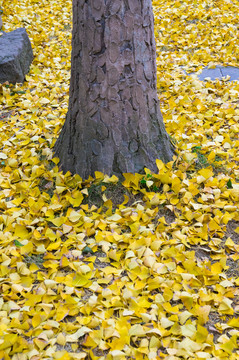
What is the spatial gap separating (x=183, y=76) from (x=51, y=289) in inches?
129

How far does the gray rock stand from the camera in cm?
438

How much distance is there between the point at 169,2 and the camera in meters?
6.56

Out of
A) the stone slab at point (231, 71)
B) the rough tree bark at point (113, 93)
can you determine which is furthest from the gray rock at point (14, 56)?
the stone slab at point (231, 71)

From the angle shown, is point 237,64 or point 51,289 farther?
point 237,64

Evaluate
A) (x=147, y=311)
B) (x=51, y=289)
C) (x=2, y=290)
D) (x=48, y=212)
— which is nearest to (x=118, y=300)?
(x=147, y=311)

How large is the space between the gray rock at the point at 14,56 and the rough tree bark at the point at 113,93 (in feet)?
6.56

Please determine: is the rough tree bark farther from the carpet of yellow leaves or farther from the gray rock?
the gray rock

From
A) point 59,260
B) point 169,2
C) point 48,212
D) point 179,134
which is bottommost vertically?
point 59,260

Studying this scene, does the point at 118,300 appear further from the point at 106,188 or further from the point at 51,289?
the point at 106,188

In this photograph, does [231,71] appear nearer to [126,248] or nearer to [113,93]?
[113,93]

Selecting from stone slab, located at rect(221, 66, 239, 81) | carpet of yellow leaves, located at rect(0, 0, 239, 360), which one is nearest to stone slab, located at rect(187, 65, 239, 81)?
stone slab, located at rect(221, 66, 239, 81)

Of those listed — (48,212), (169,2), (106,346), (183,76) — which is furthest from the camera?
(169,2)

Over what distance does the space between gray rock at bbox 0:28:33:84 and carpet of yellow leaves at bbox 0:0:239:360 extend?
68 cm

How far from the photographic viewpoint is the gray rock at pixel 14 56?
4379mm
